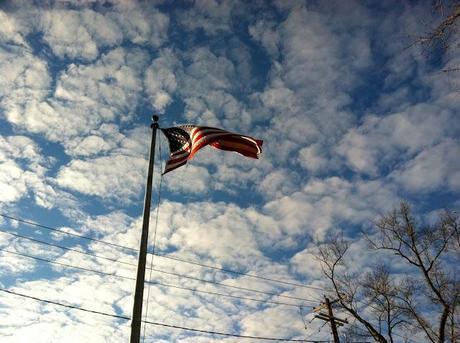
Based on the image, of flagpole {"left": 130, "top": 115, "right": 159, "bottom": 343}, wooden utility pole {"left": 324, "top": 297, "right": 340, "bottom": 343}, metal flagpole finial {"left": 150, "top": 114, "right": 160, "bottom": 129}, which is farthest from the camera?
wooden utility pole {"left": 324, "top": 297, "right": 340, "bottom": 343}

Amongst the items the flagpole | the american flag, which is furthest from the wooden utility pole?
the flagpole

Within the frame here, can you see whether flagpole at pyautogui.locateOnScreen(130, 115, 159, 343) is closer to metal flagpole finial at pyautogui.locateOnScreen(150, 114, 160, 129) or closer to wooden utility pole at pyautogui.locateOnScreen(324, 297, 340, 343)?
metal flagpole finial at pyautogui.locateOnScreen(150, 114, 160, 129)

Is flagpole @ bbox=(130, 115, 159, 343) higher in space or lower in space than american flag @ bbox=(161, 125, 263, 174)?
lower

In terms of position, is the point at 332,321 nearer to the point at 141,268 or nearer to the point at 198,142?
the point at 198,142

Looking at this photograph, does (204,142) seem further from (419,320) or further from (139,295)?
(419,320)

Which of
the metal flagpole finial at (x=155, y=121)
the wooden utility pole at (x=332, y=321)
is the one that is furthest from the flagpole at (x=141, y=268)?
the wooden utility pole at (x=332, y=321)

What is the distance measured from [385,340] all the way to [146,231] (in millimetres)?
18229

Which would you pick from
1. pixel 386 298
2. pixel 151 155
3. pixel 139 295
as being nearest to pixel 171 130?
pixel 151 155

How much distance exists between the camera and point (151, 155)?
867 centimetres

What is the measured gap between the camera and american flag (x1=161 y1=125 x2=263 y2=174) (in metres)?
9.98

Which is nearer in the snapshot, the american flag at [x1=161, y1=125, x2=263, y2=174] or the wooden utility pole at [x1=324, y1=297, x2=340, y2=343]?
the american flag at [x1=161, y1=125, x2=263, y2=174]

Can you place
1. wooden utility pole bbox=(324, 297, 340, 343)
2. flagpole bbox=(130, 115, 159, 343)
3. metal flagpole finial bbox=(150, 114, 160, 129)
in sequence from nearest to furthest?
flagpole bbox=(130, 115, 159, 343)
metal flagpole finial bbox=(150, 114, 160, 129)
wooden utility pole bbox=(324, 297, 340, 343)

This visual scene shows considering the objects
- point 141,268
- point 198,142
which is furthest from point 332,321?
point 141,268

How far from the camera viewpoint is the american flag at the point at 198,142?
998 cm
